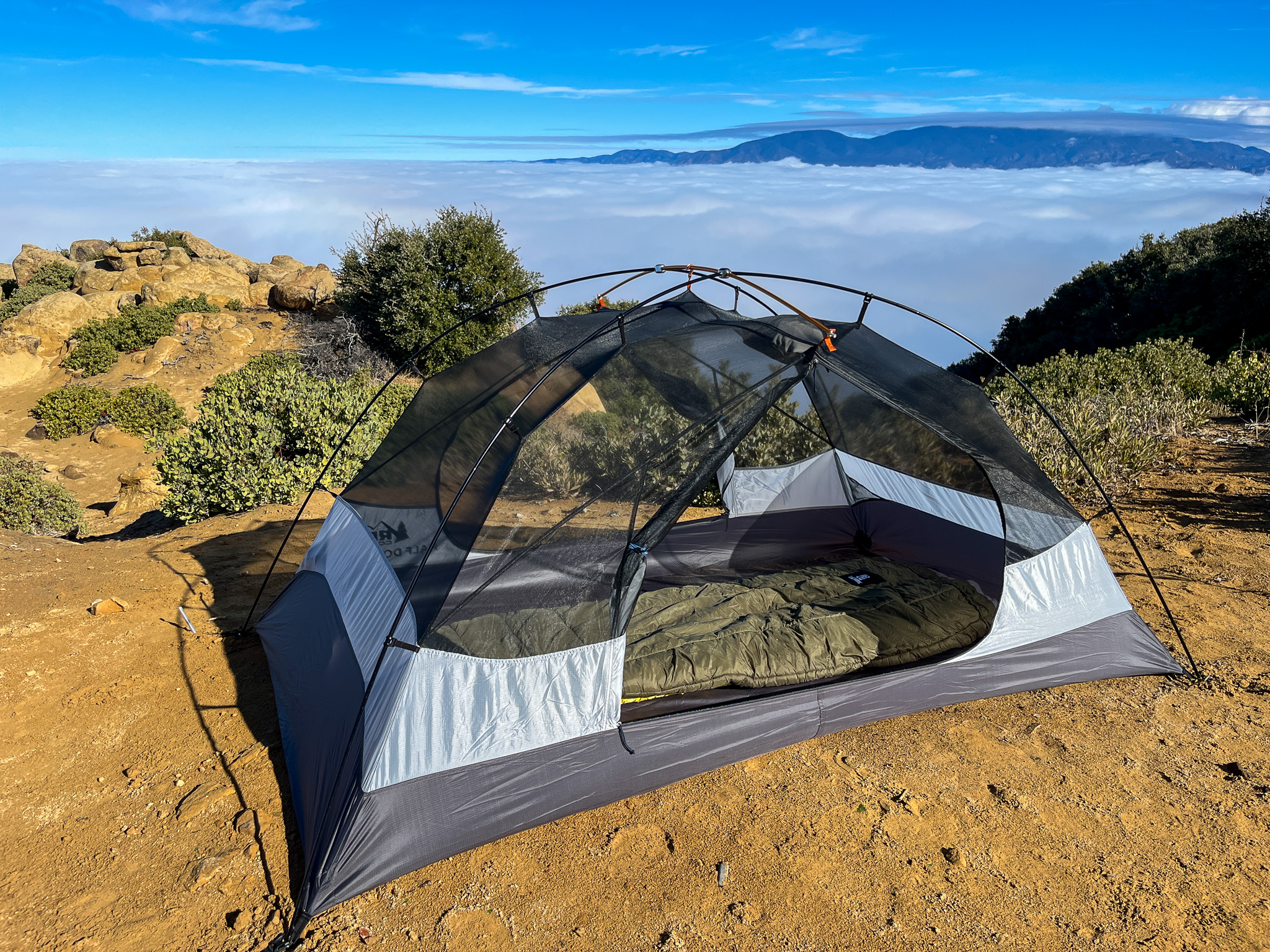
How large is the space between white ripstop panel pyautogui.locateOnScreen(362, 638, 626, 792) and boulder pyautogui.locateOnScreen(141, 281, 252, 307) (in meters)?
22.1

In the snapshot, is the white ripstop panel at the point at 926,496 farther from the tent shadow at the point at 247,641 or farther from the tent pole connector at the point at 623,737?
the tent shadow at the point at 247,641

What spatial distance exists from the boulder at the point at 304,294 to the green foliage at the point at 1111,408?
17581 millimetres

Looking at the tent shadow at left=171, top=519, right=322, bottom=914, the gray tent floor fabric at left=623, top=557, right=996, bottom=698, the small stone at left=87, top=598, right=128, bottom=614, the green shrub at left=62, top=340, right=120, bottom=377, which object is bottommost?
the green shrub at left=62, top=340, right=120, bottom=377

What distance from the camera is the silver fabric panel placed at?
374 cm

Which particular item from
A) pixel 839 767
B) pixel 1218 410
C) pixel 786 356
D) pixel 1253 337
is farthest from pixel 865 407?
pixel 1253 337

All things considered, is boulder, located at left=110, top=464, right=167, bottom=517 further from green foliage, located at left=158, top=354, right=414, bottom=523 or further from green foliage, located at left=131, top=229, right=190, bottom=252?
green foliage, located at left=131, top=229, right=190, bottom=252

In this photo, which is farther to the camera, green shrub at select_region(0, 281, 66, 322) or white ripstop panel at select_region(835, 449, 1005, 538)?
green shrub at select_region(0, 281, 66, 322)

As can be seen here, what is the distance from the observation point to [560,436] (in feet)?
12.2

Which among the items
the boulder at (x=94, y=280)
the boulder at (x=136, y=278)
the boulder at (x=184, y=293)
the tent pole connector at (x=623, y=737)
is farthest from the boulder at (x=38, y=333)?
the tent pole connector at (x=623, y=737)

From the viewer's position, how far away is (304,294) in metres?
20.9

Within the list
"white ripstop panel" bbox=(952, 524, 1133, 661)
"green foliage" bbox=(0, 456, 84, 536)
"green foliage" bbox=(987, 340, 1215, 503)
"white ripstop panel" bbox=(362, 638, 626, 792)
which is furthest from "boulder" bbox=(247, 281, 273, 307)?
"white ripstop panel" bbox=(952, 524, 1133, 661)

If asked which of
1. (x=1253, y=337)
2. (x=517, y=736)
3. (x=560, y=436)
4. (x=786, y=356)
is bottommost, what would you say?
(x=1253, y=337)

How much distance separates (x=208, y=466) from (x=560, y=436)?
19.2 feet

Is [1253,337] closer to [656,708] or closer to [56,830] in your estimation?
[656,708]
